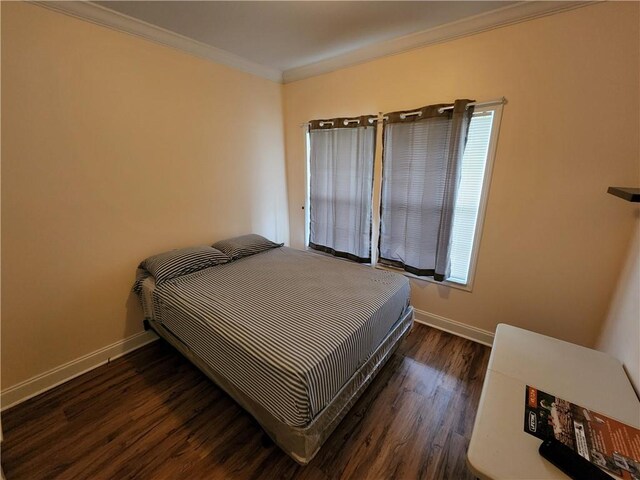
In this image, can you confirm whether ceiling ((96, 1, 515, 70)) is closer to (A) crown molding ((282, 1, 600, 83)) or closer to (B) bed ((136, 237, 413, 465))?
(A) crown molding ((282, 1, 600, 83))

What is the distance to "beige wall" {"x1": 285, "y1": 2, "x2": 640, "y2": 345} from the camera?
159cm

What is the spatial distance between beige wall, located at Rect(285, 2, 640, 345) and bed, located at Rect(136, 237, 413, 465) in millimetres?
906

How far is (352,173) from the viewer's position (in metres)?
2.74

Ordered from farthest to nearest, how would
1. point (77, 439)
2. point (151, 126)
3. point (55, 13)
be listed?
point (151, 126) < point (55, 13) < point (77, 439)

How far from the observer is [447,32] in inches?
79.3

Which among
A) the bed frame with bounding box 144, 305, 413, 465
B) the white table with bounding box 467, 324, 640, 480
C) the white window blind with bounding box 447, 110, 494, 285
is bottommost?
the bed frame with bounding box 144, 305, 413, 465

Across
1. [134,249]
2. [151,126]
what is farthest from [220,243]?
[151,126]

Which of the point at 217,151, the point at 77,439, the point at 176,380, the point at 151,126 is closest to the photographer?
the point at 77,439

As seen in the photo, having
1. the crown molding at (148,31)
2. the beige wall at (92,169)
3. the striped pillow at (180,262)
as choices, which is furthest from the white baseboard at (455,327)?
the crown molding at (148,31)

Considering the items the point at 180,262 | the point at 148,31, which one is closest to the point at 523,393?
the point at 180,262

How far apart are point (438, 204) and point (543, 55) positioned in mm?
1143

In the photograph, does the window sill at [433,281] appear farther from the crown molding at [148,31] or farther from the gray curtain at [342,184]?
the crown molding at [148,31]

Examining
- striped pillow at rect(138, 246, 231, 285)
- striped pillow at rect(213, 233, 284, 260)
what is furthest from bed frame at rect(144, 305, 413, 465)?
striped pillow at rect(213, 233, 284, 260)

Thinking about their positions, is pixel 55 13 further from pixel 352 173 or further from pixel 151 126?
pixel 352 173
